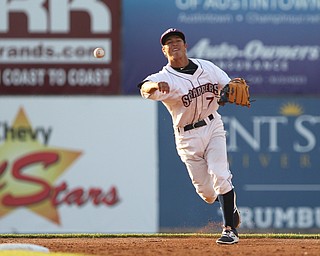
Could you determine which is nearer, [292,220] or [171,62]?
[171,62]

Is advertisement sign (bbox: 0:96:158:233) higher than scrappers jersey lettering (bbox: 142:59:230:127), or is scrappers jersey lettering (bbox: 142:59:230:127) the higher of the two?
scrappers jersey lettering (bbox: 142:59:230:127)

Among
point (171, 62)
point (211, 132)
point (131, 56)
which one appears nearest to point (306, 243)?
point (211, 132)

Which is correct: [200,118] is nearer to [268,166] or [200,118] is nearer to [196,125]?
[196,125]

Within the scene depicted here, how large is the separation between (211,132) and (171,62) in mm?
588

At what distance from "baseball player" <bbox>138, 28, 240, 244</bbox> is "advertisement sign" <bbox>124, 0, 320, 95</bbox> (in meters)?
3.02

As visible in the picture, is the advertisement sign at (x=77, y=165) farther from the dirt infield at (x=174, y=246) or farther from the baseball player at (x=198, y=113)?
the baseball player at (x=198, y=113)

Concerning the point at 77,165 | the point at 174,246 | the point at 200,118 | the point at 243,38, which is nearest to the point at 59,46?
the point at 77,165

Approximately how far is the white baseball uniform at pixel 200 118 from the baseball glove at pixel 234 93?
170 millimetres

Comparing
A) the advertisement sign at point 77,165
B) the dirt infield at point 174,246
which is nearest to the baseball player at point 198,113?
the dirt infield at point 174,246

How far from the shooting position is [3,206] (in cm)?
1021

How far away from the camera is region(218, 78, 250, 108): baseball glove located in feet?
23.0

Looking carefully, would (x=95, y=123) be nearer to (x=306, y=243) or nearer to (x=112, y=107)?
(x=112, y=107)

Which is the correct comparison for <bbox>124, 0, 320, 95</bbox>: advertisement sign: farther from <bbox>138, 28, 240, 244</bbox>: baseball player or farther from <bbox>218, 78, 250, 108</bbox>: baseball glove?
<bbox>218, 78, 250, 108</bbox>: baseball glove

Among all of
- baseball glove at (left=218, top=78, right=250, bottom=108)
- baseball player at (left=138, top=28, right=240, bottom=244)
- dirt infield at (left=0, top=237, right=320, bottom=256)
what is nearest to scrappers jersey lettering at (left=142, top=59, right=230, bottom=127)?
baseball player at (left=138, top=28, right=240, bottom=244)
